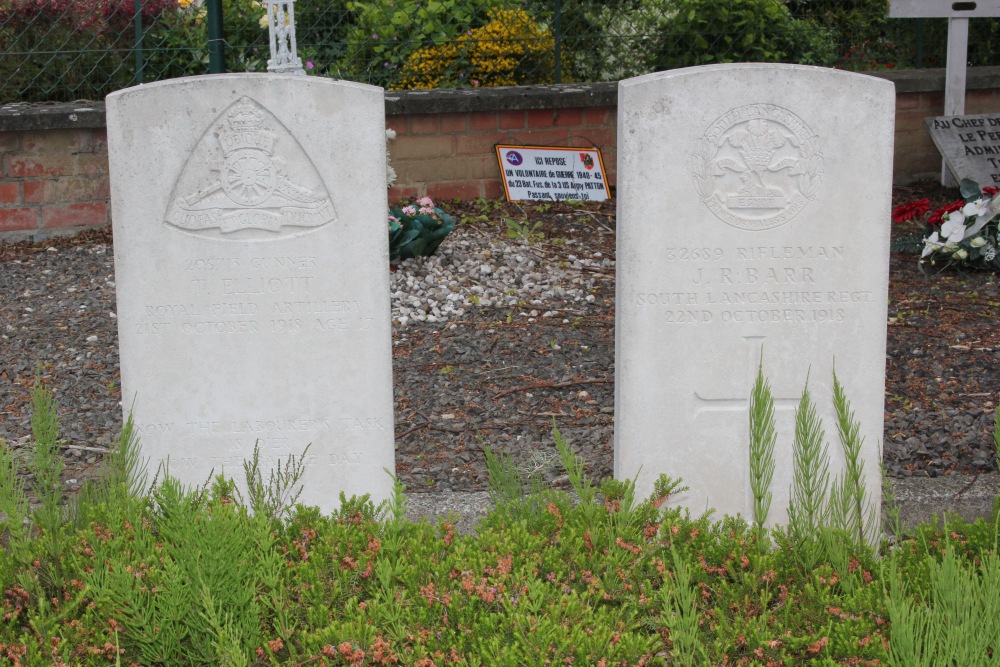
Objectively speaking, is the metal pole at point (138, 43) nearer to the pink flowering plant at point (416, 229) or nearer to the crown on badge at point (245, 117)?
the pink flowering plant at point (416, 229)

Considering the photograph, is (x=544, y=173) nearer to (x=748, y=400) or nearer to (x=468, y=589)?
(x=748, y=400)

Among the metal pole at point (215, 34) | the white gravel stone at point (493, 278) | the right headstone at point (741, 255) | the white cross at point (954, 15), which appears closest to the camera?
the right headstone at point (741, 255)

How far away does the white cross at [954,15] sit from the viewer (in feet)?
26.3

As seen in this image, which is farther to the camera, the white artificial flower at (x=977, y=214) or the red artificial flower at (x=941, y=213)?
the red artificial flower at (x=941, y=213)

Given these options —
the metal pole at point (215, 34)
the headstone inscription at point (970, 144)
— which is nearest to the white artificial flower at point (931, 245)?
the headstone inscription at point (970, 144)

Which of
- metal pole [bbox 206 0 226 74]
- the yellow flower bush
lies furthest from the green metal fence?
metal pole [bbox 206 0 226 74]

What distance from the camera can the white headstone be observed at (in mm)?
3434

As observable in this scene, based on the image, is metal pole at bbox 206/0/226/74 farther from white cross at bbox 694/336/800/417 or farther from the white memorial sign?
white cross at bbox 694/336/800/417

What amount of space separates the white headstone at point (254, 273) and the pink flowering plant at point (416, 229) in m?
3.18

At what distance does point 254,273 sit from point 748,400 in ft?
5.20

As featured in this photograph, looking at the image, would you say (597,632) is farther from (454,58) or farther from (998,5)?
(998,5)

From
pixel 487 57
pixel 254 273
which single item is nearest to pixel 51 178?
pixel 487 57

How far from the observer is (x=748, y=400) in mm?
3586

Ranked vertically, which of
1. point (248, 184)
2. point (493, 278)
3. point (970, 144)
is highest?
point (970, 144)
